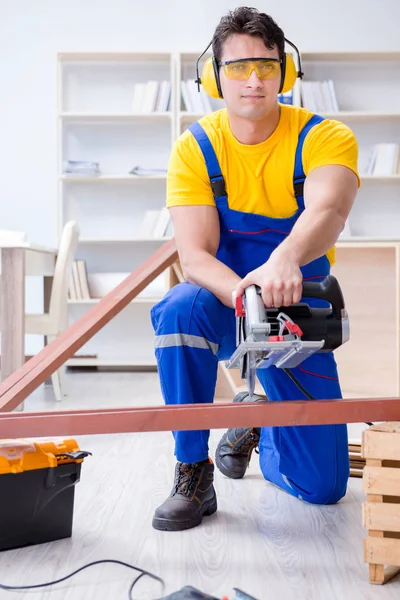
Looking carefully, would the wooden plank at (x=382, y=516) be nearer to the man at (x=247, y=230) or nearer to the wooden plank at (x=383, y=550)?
the wooden plank at (x=383, y=550)

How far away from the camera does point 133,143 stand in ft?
19.0

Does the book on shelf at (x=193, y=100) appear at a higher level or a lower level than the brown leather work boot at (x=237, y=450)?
higher

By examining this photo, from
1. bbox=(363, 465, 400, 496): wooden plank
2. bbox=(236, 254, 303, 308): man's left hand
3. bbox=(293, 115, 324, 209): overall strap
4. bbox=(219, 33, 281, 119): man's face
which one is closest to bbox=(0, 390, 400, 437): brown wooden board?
bbox=(363, 465, 400, 496): wooden plank

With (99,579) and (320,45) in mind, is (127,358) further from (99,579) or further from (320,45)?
(99,579)

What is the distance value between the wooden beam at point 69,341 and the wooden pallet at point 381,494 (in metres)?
0.77

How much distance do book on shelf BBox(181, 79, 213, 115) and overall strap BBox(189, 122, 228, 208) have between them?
3610 mm

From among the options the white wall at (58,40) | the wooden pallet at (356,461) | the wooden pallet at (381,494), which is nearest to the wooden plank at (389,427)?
the wooden pallet at (381,494)

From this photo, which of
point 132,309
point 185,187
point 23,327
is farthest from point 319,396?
point 132,309

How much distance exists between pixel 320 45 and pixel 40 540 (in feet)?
16.3

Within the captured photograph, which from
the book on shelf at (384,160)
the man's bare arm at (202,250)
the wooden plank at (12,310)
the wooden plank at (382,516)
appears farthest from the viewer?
the book on shelf at (384,160)

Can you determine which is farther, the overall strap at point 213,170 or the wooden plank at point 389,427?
the overall strap at point 213,170

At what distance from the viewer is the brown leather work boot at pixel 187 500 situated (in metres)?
1.70

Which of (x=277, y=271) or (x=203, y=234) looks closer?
(x=277, y=271)

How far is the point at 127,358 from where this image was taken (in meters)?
5.82
